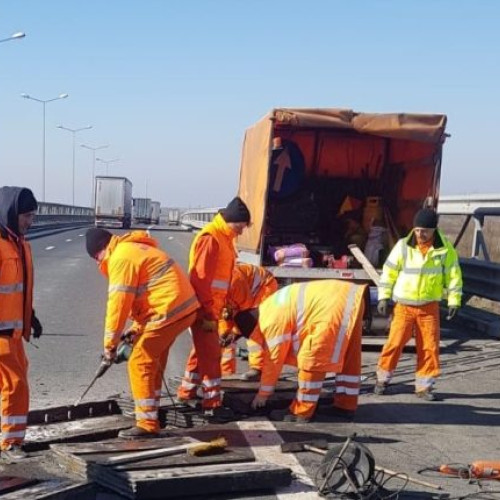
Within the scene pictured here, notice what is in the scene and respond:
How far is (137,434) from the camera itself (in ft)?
18.8

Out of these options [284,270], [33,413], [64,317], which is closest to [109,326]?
[33,413]

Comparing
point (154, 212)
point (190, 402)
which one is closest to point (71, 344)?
point (190, 402)

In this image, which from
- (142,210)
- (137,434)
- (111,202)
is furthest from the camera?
(142,210)

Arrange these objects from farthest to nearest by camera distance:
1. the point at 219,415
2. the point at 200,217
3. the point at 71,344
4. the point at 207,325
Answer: the point at 200,217, the point at 71,344, the point at 207,325, the point at 219,415

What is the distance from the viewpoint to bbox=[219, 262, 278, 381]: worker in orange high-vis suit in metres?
7.69

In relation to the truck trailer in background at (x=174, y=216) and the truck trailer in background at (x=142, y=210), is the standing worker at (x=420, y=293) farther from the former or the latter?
the truck trailer in background at (x=174, y=216)

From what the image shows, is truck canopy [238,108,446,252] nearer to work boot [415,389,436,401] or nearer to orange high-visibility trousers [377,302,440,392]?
orange high-visibility trousers [377,302,440,392]

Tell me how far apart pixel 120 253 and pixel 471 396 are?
3.72 metres

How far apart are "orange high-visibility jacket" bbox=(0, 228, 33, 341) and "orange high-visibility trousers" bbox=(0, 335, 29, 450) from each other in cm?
13

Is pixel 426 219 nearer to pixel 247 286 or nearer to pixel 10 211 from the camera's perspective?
pixel 247 286

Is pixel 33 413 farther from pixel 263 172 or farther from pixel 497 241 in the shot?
pixel 497 241

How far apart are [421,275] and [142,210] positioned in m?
67.7

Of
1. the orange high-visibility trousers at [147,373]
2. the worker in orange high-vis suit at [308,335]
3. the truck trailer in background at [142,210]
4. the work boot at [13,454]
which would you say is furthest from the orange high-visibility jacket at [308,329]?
the truck trailer in background at [142,210]

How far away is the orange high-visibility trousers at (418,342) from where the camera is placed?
7496 millimetres
